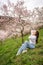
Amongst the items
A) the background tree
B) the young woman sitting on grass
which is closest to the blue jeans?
the young woman sitting on grass

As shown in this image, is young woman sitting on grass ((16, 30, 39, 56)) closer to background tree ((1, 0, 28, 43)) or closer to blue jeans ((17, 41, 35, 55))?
blue jeans ((17, 41, 35, 55))

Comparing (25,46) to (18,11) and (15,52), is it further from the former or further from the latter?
(18,11)

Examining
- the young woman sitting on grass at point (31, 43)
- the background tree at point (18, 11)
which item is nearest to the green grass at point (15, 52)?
the young woman sitting on grass at point (31, 43)

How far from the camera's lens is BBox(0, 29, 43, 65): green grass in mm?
4551

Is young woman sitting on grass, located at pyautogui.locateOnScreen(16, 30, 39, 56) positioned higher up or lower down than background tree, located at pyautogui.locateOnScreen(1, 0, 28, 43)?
lower down

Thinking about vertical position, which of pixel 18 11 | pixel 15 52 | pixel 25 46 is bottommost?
pixel 15 52

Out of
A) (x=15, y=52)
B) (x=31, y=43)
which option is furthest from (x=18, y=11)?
(x=15, y=52)

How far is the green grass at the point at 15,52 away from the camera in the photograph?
4.55m

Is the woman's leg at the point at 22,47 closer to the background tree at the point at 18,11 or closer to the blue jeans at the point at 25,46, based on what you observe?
the blue jeans at the point at 25,46

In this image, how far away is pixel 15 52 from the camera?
4816 mm

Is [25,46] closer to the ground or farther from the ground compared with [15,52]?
farther from the ground

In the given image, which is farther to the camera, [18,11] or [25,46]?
[18,11]

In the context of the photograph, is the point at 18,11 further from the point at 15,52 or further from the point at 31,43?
the point at 15,52

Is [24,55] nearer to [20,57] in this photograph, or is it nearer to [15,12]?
[20,57]
